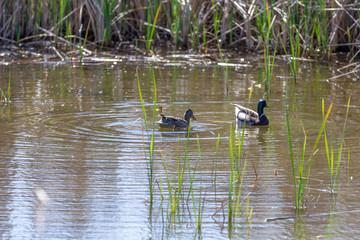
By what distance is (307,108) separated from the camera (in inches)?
325

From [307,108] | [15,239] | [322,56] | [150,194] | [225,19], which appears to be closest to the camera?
[15,239]

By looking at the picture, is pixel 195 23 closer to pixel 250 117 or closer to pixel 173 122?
pixel 250 117

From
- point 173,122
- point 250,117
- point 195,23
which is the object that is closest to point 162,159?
point 173,122

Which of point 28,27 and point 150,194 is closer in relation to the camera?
point 150,194

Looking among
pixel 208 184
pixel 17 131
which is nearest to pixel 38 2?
pixel 17 131

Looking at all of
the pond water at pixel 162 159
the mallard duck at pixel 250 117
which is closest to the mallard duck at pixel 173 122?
the pond water at pixel 162 159

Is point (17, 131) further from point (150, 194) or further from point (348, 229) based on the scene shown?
point (348, 229)

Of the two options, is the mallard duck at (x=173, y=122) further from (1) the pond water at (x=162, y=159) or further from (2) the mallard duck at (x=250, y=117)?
(2) the mallard duck at (x=250, y=117)

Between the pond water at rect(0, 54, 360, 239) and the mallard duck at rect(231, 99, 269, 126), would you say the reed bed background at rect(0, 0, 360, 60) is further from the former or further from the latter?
the mallard duck at rect(231, 99, 269, 126)

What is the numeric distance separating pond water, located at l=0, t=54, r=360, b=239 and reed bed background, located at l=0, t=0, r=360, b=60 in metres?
1.12

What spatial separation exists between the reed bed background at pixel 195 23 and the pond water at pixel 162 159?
3.68 ft

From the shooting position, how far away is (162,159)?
5848 millimetres

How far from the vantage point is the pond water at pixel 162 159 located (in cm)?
423

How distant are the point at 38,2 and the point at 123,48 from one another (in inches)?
74.6
